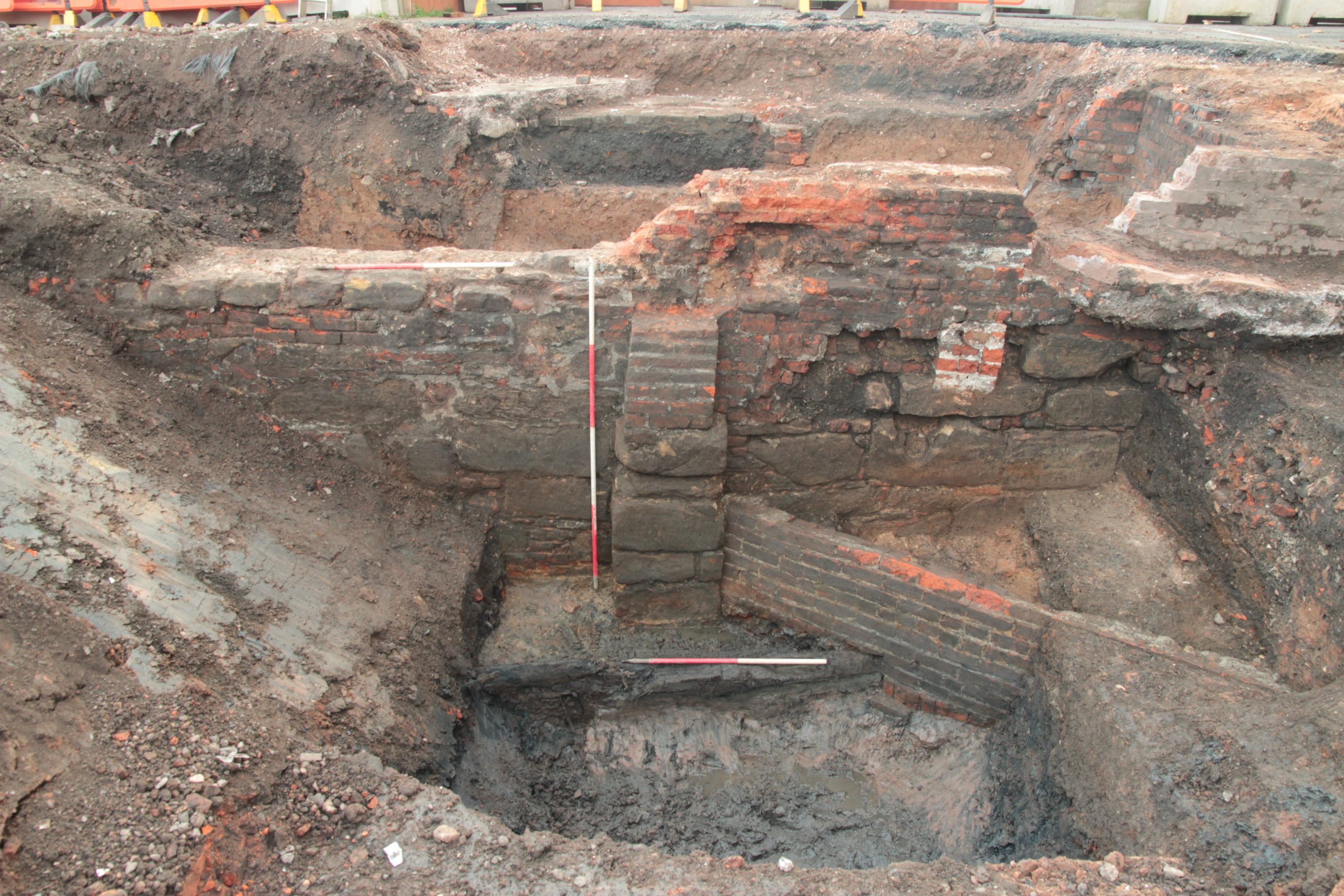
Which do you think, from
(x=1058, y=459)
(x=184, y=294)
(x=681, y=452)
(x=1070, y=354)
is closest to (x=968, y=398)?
(x=1070, y=354)

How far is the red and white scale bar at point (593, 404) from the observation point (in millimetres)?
4098

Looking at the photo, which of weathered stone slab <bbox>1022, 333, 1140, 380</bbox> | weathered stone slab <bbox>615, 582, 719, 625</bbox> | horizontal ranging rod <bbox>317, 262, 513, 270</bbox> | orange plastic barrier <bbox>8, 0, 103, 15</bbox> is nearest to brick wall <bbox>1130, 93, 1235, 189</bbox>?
weathered stone slab <bbox>1022, 333, 1140, 380</bbox>

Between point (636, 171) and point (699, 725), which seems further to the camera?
point (636, 171)

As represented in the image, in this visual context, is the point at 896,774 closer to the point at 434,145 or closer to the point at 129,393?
the point at 129,393

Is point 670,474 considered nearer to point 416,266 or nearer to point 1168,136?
point 416,266

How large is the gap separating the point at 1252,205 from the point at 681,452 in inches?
123

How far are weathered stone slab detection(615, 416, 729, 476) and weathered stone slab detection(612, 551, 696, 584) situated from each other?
557mm

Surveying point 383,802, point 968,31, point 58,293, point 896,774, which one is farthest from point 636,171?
point 383,802

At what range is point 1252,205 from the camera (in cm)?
Result: 415

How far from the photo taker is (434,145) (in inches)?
251

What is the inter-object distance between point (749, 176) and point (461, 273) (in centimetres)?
151

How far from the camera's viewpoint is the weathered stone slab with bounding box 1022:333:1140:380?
4207 mm

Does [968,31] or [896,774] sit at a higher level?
[968,31]

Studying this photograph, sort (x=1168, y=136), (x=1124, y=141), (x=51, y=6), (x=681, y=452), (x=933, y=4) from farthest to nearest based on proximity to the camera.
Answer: (x=51, y=6) → (x=933, y=4) → (x=1124, y=141) → (x=1168, y=136) → (x=681, y=452)
